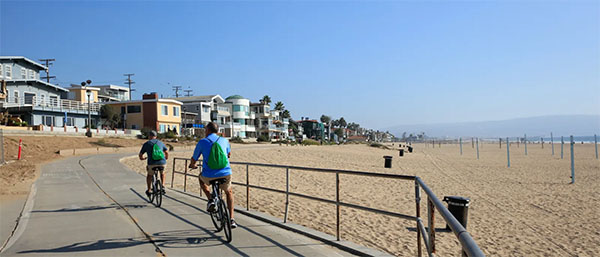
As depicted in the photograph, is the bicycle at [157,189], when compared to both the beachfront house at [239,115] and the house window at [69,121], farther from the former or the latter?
the beachfront house at [239,115]

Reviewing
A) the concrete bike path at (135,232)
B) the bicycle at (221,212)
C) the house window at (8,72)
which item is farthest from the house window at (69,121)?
the bicycle at (221,212)

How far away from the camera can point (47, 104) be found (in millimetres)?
46125

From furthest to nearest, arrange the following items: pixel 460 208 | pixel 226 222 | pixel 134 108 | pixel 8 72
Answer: pixel 134 108, pixel 8 72, pixel 460 208, pixel 226 222

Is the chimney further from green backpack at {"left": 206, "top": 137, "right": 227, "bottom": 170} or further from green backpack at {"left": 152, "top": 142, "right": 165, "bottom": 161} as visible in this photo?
green backpack at {"left": 206, "top": 137, "right": 227, "bottom": 170}

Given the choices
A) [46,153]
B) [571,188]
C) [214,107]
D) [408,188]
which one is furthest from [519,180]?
[214,107]

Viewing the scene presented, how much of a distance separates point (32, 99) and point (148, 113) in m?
12.5

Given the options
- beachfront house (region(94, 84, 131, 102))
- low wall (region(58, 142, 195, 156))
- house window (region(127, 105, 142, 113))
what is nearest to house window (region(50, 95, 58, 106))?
house window (region(127, 105, 142, 113))

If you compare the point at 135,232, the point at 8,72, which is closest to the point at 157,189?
the point at 135,232

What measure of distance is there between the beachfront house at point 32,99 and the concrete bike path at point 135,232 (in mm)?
38538

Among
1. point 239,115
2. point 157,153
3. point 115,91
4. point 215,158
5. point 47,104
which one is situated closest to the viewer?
point 215,158

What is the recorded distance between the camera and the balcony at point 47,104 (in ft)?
142

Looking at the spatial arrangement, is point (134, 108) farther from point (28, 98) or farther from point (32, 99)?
point (28, 98)

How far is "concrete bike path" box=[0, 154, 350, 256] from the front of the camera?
5723 mm

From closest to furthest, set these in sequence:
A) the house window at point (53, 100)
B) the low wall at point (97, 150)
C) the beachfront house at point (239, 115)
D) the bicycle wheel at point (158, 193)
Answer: the bicycle wheel at point (158, 193) → the low wall at point (97, 150) → the house window at point (53, 100) → the beachfront house at point (239, 115)
